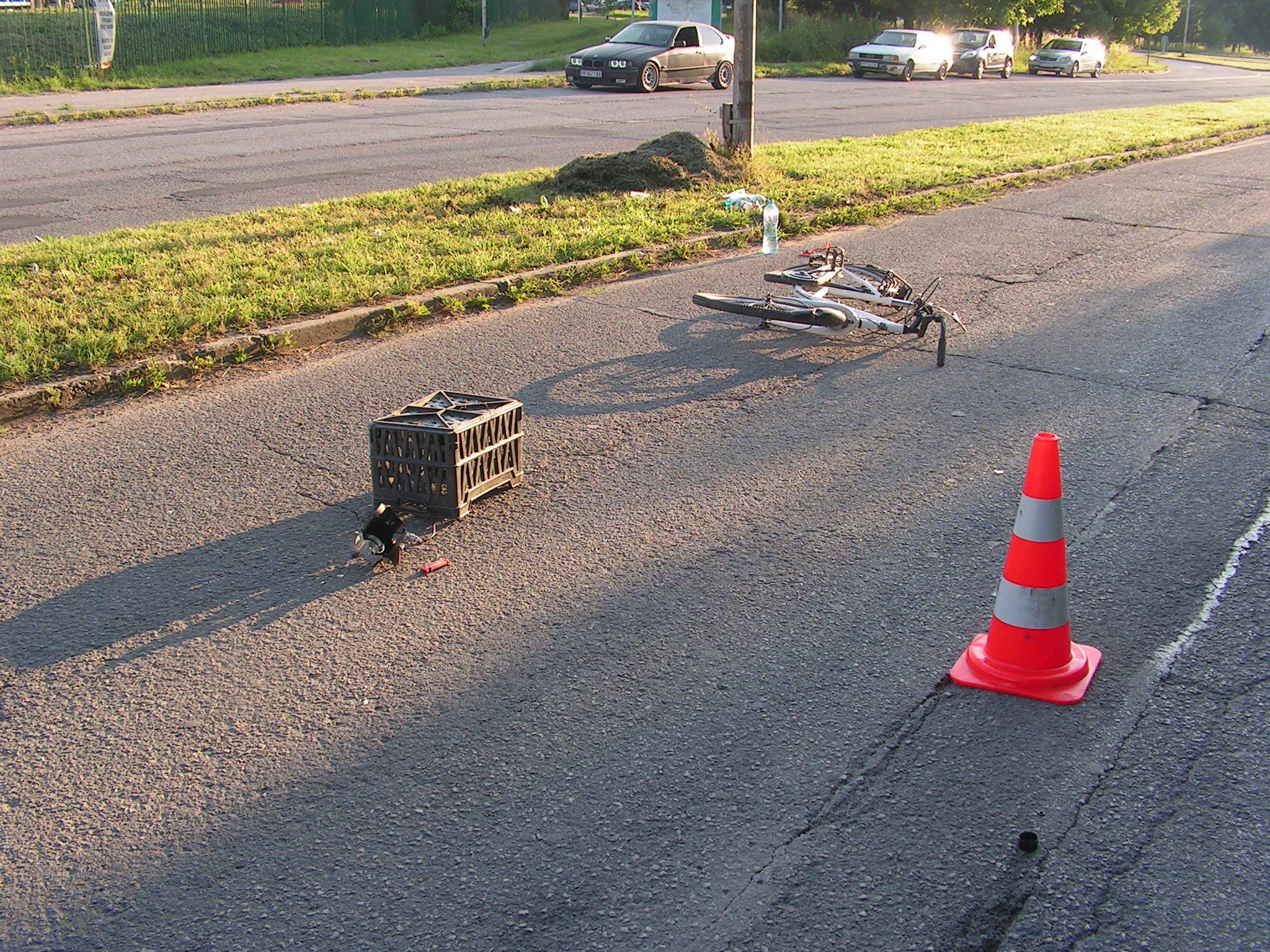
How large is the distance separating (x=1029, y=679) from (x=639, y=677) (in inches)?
50.3

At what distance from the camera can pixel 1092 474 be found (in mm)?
5590

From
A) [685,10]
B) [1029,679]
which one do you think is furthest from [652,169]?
[685,10]

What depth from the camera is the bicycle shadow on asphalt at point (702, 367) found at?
6590 millimetres

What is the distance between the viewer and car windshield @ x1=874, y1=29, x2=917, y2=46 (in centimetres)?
3672

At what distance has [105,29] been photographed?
26.2 m

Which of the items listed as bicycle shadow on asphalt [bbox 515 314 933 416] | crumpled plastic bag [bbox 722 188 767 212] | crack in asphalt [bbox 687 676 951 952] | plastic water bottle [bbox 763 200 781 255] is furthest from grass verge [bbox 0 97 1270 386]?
crack in asphalt [bbox 687 676 951 952]

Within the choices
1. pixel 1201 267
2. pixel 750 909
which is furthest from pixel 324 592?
pixel 1201 267

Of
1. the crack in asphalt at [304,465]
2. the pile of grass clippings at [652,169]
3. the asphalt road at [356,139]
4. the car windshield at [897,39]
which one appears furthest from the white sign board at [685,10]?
the crack in asphalt at [304,465]

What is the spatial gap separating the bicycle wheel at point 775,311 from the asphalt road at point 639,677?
57cm

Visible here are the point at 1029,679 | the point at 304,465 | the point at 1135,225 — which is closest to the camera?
the point at 1029,679

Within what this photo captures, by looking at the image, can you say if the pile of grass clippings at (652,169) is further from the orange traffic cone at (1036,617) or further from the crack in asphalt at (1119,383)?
the orange traffic cone at (1036,617)

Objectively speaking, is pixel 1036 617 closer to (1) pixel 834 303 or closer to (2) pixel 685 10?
(1) pixel 834 303

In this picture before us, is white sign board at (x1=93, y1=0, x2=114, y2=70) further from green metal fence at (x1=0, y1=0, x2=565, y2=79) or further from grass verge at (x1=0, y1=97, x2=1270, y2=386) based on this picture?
grass verge at (x1=0, y1=97, x2=1270, y2=386)

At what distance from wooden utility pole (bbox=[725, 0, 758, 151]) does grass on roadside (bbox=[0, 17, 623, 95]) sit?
55.9 feet
